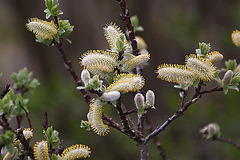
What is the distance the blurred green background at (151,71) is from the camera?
8.66 feet

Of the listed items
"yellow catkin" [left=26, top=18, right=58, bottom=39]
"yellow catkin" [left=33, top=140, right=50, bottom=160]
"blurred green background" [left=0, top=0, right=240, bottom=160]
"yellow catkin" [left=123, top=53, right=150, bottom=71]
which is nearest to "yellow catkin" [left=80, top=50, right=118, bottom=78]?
"yellow catkin" [left=123, top=53, right=150, bottom=71]

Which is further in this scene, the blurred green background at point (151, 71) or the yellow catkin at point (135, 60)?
the blurred green background at point (151, 71)

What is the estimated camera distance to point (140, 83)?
92 cm

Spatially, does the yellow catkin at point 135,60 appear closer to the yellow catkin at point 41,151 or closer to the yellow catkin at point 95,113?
the yellow catkin at point 95,113

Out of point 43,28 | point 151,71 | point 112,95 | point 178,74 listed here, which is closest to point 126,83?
point 112,95

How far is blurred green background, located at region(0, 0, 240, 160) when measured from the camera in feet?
8.66

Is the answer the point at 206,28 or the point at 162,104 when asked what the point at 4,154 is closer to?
the point at 206,28

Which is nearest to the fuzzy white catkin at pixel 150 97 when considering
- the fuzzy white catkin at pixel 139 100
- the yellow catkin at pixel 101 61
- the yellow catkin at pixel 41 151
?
the fuzzy white catkin at pixel 139 100

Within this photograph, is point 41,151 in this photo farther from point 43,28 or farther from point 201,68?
point 201,68

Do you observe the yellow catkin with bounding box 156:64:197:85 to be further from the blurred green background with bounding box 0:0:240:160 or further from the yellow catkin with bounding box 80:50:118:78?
the blurred green background with bounding box 0:0:240:160

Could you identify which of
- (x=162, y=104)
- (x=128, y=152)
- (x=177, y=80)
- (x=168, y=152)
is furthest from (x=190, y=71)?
(x=162, y=104)

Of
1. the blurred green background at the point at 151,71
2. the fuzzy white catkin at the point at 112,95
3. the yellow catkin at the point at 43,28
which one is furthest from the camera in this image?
the blurred green background at the point at 151,71

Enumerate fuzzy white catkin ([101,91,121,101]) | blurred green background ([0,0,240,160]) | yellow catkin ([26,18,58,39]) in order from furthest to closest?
1. blurred green background ([0,0,240,160])
2. yellow catkin ([26,18,58,39])
3. fuzzy white catkin ([101,91,121,101])

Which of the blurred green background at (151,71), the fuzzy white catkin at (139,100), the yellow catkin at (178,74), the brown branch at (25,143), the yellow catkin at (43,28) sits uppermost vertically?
the blurred green background at (151,71)
